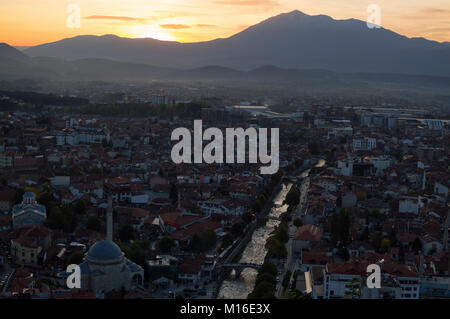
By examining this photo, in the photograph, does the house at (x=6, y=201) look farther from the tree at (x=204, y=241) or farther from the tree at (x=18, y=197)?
the tree at (x=204, y=241)

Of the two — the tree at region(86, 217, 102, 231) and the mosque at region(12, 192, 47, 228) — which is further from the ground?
the mosque at region(12, 192, 47, 228)

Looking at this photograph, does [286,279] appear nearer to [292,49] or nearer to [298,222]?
[298,222]

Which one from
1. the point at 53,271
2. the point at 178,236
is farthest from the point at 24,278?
the point at 178,236

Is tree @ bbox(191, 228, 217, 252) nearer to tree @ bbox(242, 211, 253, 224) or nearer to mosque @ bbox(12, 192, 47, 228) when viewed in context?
tree @ bbox(242, 211, 253, 224)

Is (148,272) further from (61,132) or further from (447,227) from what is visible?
(61,132)

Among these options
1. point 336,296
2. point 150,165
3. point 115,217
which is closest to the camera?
point 336,296

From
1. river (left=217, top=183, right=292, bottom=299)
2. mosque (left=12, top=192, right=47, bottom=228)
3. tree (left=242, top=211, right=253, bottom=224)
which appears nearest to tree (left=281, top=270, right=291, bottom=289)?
river (left=217, top=183, right=292, bottom=299)
